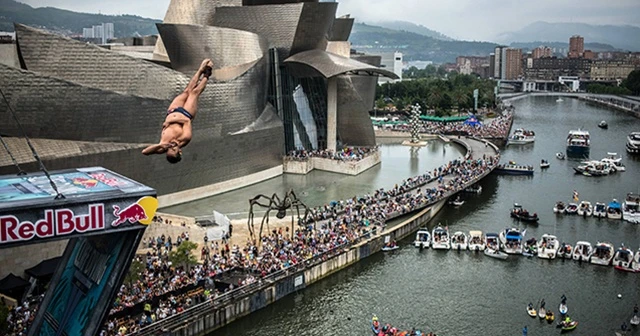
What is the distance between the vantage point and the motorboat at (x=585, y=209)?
5262 centimetres

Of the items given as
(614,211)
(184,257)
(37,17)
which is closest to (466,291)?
(184,257)

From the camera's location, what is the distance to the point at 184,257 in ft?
115

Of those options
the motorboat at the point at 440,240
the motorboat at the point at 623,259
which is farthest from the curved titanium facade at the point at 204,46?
the motorboat at the point at 623,259

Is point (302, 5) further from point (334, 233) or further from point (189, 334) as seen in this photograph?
point (189, 334)

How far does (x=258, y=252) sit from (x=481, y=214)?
2189 centimetres

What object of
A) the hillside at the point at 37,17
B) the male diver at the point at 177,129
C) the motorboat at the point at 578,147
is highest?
the hillside at the point at 37,17

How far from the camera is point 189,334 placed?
30.7 meters

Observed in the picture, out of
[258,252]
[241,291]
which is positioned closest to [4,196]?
[241,291]

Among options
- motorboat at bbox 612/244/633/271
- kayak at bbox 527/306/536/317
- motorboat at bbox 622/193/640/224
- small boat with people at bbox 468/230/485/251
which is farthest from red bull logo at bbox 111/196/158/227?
motorboat at bbox 622/193/640/224

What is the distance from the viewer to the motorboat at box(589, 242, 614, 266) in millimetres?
41281

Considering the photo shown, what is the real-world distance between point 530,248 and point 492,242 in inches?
89.5

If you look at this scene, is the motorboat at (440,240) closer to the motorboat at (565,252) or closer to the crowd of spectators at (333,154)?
the motorboat at (565,252)

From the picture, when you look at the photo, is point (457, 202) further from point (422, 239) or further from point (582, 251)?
point (582, 251)

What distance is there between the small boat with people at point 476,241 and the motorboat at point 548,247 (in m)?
3.43
